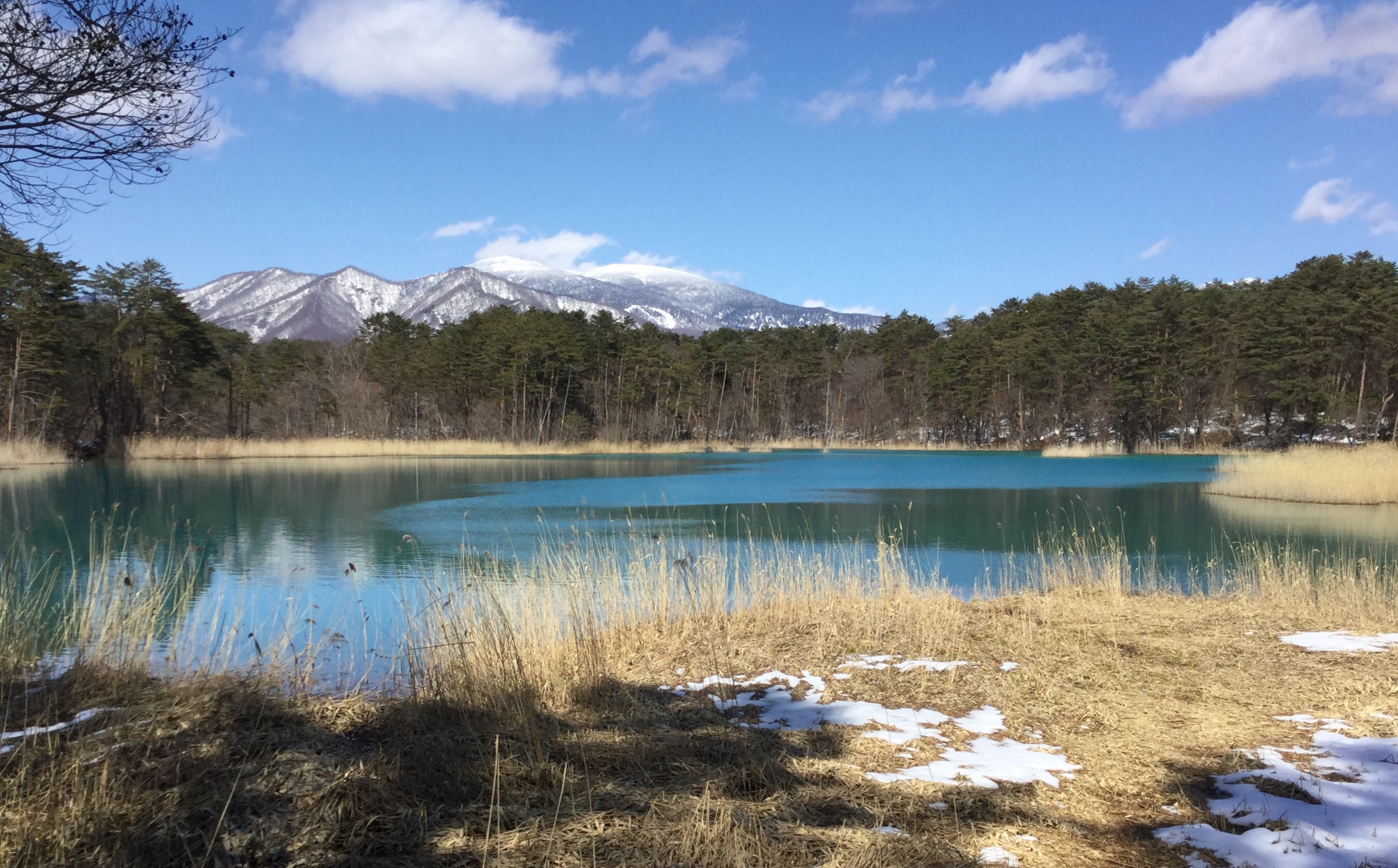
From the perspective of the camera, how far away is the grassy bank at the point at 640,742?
2.43m

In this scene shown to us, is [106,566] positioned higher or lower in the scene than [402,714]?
higher

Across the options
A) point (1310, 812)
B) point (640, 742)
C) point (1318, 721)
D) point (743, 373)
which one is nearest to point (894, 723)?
point (640, 742)

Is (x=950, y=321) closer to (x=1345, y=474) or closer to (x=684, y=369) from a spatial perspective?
(x=684, y=369)

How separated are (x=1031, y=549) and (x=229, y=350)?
4662 centimetres

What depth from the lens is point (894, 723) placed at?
12.3 ft

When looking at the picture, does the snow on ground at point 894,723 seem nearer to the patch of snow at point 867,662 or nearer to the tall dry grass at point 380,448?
the patch of snow at point 867,662

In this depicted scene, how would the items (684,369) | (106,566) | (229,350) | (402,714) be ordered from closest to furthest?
(402,714) → (106,566) → (229,350) → (684,369)

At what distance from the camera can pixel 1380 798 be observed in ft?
9.06

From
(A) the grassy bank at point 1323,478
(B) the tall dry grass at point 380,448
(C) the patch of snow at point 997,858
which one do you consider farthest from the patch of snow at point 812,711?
(B) the tall dry grass at point 380,448

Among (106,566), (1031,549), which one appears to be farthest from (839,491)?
(106,566)

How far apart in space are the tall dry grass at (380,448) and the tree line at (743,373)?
1559 mm

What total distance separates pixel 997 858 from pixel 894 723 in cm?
134

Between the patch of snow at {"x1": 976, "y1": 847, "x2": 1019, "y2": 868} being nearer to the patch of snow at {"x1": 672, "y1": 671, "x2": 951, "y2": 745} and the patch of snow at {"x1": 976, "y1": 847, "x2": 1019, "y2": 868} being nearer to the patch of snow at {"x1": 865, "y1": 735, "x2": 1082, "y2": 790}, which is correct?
the patch of snow at {"x1": 865, "y1": 735, "x2": 1082, "y2": 790}

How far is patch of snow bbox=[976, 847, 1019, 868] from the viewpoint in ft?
7.73
